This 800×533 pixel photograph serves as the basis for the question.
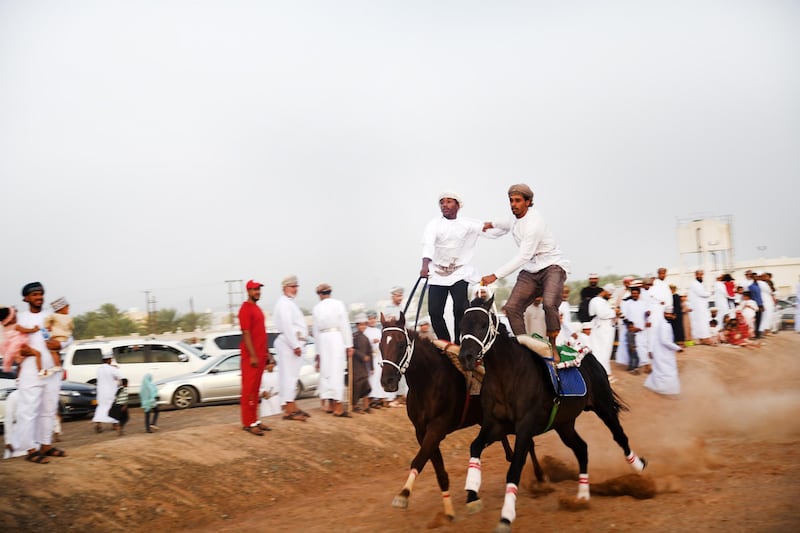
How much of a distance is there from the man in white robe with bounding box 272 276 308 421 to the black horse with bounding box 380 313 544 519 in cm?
460

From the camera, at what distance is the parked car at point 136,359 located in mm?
20359

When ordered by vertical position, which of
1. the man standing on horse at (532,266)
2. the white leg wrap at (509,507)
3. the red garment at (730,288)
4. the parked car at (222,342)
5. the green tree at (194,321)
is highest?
the man standing on horse at (532,266)

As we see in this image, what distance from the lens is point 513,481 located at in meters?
7.31

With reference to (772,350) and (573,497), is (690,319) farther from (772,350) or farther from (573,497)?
(573,497)

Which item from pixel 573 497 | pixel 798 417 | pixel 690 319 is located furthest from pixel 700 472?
pixel 690 319

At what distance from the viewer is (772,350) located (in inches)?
897

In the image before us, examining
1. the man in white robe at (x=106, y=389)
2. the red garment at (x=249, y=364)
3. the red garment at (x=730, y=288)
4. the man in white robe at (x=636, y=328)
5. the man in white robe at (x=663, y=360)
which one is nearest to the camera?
the red garment at (x=249, y=364)

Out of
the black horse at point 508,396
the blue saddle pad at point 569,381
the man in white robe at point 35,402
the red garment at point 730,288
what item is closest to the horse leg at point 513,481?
the black horse at point 508,396

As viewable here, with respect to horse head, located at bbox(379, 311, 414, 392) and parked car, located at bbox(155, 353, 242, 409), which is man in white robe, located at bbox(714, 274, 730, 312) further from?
horse head, located at bbox(379, 311, 414, 392)

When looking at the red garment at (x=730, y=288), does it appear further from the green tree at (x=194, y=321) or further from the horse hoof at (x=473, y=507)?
the green tree at (x=194, y=321)

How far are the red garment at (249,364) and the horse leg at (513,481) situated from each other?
16.8ft

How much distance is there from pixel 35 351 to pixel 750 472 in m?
9.29

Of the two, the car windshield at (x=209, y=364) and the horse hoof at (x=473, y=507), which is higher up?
the car windshield at (x=209, y=364)

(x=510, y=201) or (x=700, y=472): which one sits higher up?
(x=510, y=201)
